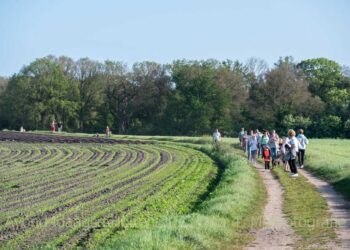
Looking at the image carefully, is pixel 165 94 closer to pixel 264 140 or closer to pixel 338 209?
pixel 264 140

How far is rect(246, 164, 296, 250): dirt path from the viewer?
10.8 metres

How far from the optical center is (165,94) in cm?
9631

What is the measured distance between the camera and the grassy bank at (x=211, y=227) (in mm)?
10180

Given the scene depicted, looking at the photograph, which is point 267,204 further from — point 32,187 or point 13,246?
point 32,187

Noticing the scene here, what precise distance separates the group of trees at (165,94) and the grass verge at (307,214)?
2422 inches

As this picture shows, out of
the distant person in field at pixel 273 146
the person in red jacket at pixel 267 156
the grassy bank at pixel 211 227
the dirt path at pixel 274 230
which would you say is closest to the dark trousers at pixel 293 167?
the person in red jacket at pixel 267 156

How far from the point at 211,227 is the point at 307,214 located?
10.8ft

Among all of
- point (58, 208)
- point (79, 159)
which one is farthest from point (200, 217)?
point (79, 159)

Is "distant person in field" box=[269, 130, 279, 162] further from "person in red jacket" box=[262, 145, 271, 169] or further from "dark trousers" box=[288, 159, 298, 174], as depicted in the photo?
"dark trousers" box=[288, 159, 298, 174]

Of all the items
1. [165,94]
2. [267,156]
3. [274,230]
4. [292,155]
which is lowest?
[274,230]

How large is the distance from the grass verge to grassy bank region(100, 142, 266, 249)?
0.84 meters

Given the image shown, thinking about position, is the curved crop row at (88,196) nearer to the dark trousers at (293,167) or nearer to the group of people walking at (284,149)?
the group of people walking at (284,149)

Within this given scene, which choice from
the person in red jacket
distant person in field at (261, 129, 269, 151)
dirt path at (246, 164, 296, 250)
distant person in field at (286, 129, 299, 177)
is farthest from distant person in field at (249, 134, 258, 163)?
dirt path at (246, 164, 296, 250)

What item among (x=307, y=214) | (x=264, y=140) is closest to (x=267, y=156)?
(x=264, y=140)
